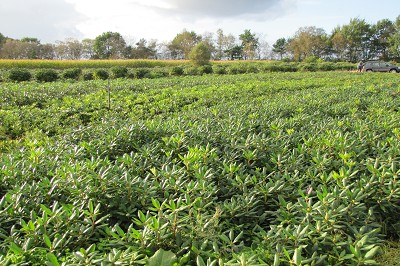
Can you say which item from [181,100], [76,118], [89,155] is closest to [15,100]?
[76,118]

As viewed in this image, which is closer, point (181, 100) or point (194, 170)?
point (194, 170)

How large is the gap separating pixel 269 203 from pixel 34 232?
1.42 m

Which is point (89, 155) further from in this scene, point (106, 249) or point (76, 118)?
point (76, 118)

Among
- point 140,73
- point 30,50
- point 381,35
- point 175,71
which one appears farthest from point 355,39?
point 30,50

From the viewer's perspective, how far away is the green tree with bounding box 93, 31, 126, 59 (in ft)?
188

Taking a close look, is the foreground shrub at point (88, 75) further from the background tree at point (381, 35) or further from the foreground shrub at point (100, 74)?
the background tree at point (381, 35)

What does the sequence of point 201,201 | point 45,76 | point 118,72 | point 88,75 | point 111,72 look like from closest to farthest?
point 201,201, point 45,76, point 88,75, point 111,72, point 118,72

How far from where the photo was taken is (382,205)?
2.15 m

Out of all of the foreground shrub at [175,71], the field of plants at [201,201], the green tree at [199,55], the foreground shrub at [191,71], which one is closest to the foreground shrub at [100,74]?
the foreground shrub at [175,71]

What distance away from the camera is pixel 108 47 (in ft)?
191

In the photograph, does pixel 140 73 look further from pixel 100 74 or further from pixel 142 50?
pixel 142 50

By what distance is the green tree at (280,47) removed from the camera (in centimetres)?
6619

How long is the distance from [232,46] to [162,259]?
65515mm

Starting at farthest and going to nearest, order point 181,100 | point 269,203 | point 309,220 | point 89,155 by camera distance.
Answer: point 181,100, point 89,155, point 269,203, point 309,220
